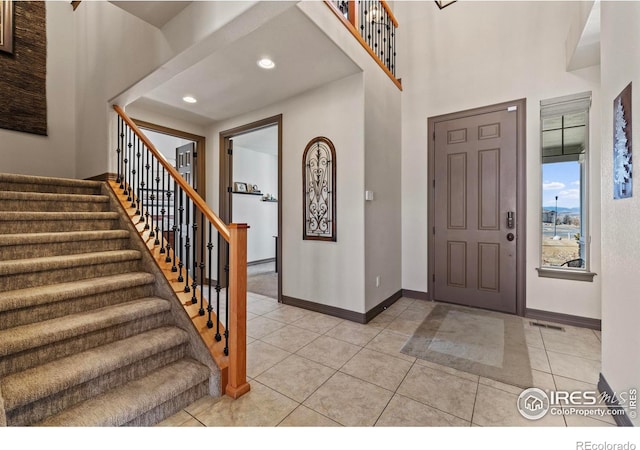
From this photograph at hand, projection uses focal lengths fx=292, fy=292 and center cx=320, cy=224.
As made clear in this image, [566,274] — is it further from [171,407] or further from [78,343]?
[78,343]

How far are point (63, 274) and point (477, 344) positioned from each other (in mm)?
3362

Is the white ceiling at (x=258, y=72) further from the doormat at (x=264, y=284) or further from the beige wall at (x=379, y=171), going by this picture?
the doormat at (x=264, y=284)

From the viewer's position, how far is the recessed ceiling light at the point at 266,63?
9.00ft

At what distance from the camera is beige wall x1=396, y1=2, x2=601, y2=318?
120 inches

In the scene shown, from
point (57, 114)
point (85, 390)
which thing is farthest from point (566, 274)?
point (57, 114)

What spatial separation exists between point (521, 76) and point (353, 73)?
1.96 m

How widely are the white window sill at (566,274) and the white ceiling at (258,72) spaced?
2.96 m

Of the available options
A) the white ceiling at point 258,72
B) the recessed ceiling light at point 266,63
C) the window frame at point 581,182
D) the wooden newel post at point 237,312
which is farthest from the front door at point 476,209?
the wooden newel post at point 237,312

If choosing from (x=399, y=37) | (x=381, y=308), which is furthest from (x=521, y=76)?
(x=381, y=308)

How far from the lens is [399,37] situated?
A: 4.16 m

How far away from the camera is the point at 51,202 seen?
2.71 metres

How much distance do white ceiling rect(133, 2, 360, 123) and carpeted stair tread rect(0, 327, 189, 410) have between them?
7.83 feet

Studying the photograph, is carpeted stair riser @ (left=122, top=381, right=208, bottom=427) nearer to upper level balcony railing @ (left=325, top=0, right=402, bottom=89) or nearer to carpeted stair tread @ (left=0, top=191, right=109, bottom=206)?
carpeted stair tread @ (left=0, top=191, right=109, bottom=206)

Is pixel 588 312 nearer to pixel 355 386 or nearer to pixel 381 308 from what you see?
pixel 381 308
